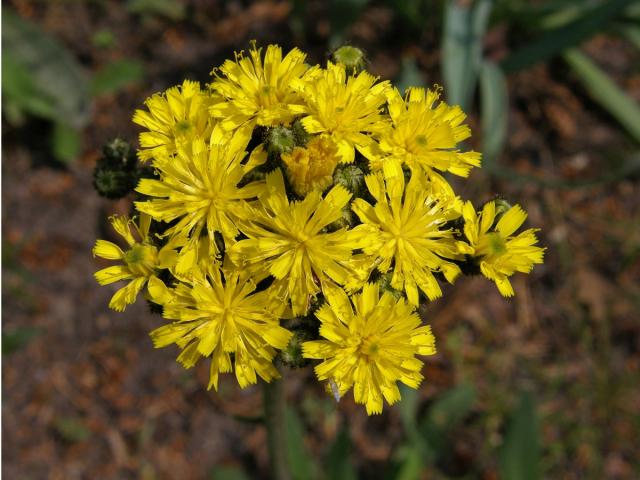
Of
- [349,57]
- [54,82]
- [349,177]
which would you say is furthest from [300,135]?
[54,82]

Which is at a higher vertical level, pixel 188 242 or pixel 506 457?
Answer: pixel 188 242

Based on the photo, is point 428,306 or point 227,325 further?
point 428,306

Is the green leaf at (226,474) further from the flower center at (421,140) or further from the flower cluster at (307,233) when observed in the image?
the flower center at (421,140)

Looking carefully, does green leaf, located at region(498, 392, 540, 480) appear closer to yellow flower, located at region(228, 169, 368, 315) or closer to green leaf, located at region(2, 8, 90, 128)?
yellow flower, located at region(228, 169, 368, 315)

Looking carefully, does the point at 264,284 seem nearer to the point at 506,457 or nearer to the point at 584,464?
the point at 506,457

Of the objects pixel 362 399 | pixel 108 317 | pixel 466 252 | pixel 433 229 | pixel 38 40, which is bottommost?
pixel 362 399

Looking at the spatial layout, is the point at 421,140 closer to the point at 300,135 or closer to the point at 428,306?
the point at 300,135

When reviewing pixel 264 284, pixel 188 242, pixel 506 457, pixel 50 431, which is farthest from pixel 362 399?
pixel 50 431
